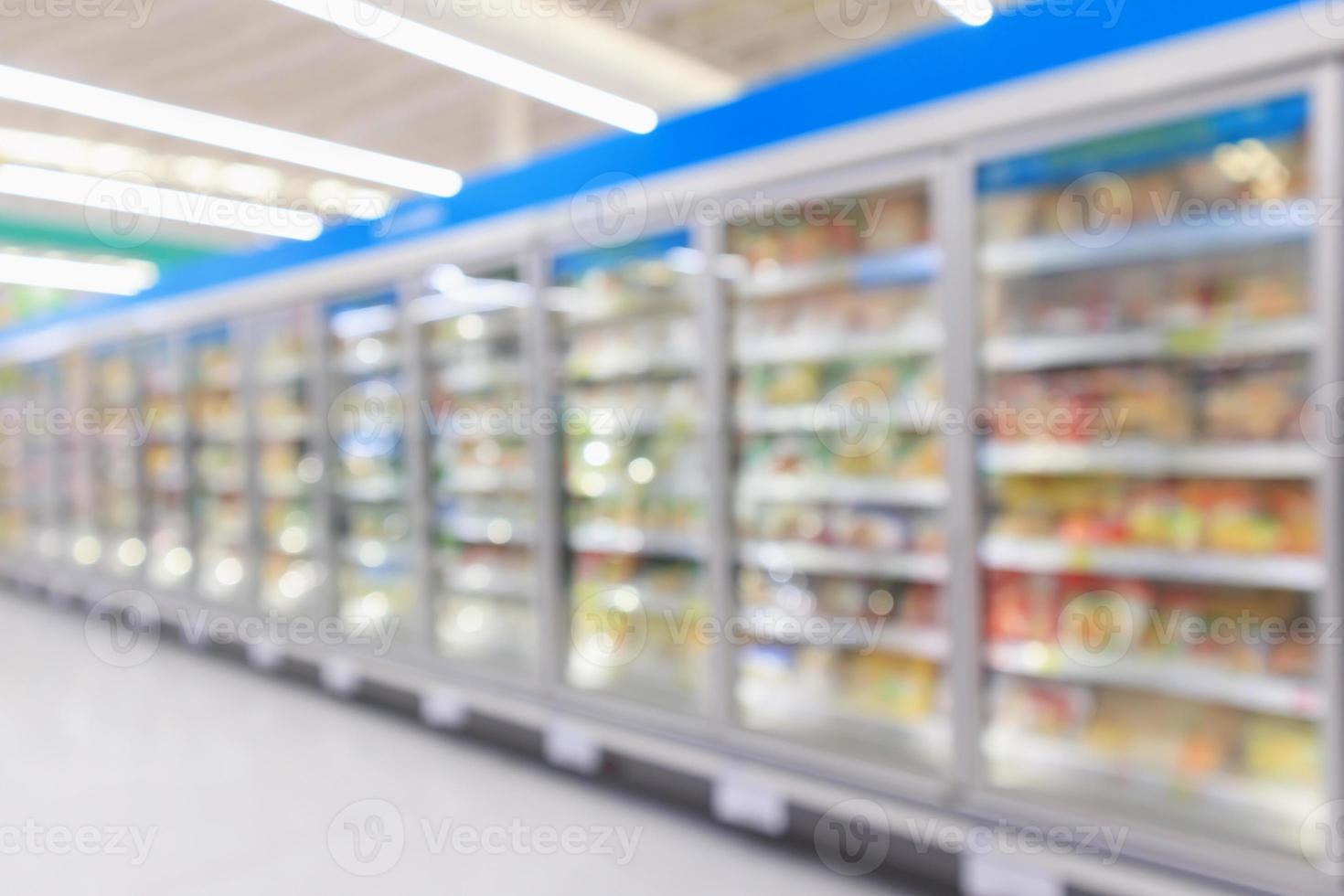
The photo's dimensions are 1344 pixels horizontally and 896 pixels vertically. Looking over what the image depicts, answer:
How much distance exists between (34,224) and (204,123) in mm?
6529

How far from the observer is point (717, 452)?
8.93 feet

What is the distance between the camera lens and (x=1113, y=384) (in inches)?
94.2

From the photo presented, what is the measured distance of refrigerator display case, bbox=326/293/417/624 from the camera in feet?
14.3

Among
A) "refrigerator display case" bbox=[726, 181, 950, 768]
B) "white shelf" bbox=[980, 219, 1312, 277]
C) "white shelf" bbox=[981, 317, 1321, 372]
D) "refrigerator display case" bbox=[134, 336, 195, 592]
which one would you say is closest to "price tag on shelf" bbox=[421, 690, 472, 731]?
"refrigerator display case" bbox=[726, 181, 950, 768]

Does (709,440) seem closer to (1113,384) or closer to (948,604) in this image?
(948,604)

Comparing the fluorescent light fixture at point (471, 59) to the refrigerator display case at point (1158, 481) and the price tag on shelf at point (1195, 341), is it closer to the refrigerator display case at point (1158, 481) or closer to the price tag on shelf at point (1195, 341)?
the refrigerator display case at point (1158, 481)

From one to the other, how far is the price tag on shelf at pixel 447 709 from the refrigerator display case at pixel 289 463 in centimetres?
104

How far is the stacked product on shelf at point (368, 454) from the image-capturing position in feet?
14.3

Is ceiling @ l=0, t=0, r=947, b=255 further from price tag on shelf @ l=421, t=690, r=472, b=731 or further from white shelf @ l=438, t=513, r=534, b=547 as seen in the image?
price tag on shelf @ l=421, t=690, r=472, b=731

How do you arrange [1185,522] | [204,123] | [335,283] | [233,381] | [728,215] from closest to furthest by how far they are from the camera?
[1185,522], [728,215], [335,283], [233,381], [204,123]

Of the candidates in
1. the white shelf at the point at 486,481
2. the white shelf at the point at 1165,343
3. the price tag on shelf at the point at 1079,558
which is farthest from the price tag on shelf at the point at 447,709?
the white shelf at the point at 1165,343

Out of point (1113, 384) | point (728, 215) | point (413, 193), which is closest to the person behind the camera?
point (1113, 384)

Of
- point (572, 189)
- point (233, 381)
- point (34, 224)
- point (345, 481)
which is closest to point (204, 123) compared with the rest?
point (233, 381)

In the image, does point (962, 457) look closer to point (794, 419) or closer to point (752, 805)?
point (794, 419)
